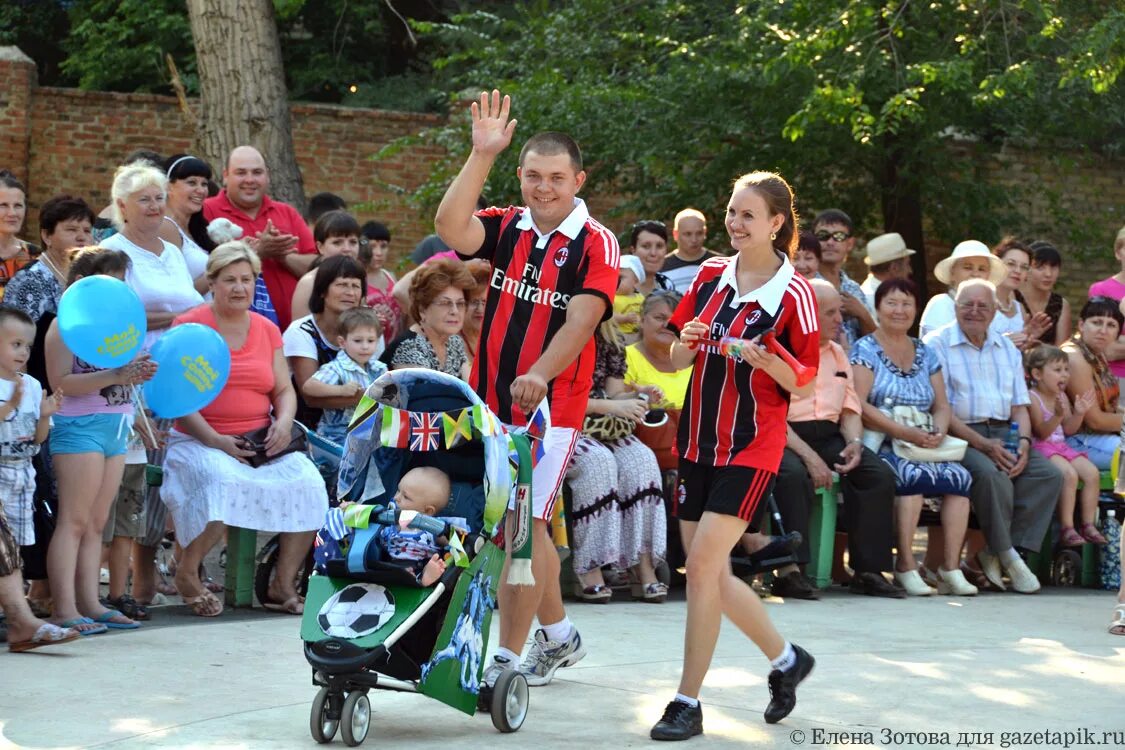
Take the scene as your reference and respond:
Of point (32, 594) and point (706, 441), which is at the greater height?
point (706, 441)

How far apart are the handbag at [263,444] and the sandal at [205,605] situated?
2.20 ft

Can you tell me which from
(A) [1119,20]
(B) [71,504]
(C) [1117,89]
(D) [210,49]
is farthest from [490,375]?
(C) [1117,89]

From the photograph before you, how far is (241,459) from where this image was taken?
7.40 m

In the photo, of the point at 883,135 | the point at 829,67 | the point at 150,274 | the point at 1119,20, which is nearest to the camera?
the point at 150,274

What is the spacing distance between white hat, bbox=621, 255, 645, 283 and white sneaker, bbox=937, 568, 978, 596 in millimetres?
2594

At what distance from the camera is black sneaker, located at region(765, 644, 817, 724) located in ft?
17.0

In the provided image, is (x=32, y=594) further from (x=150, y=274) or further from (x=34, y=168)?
(x=34, y=168)

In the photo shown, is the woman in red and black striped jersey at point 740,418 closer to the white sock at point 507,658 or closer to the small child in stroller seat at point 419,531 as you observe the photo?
the white sock at point 507,658

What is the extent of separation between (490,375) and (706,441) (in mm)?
847

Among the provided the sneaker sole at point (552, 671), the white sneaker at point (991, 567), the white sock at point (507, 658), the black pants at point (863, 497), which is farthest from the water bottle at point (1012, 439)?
the white sock at point (507, 658)

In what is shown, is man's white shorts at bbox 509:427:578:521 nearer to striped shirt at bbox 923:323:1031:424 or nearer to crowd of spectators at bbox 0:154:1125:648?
crowd of spectators at bbox 0:154:1125:648

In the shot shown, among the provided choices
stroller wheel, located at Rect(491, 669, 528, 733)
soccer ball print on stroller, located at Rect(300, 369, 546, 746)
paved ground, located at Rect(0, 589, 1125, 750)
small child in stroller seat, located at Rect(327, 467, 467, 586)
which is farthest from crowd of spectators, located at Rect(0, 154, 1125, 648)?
stroller wheel, located at Rect(491, 669, 528, 733)

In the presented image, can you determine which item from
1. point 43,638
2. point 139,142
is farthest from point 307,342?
point 139,142

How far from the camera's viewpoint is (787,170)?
13992 mm
